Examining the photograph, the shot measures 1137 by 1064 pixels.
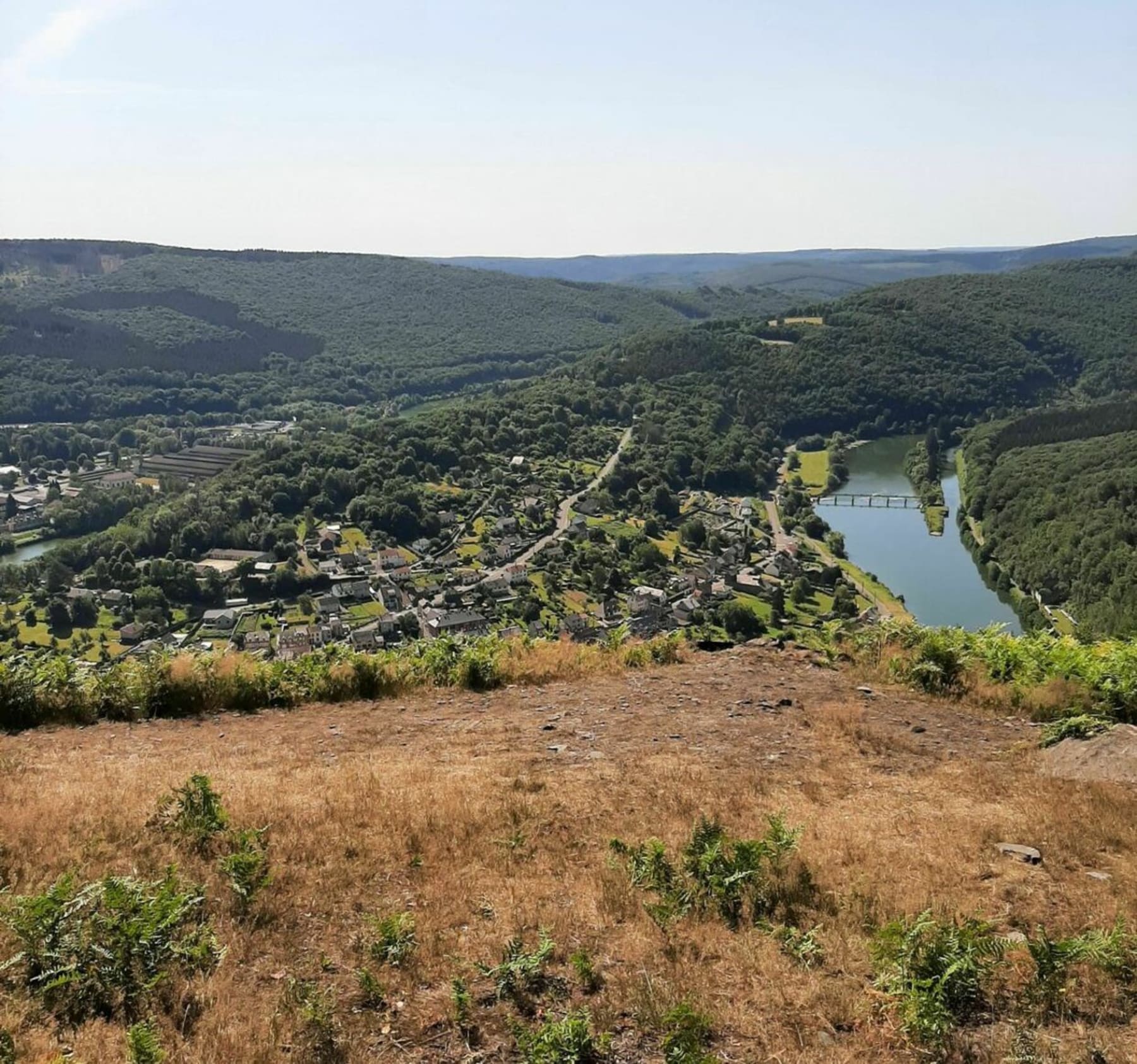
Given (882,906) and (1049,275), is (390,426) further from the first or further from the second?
(1049,275)

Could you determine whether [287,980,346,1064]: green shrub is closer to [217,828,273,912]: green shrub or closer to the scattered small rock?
[217,828,273,912]: green shrub

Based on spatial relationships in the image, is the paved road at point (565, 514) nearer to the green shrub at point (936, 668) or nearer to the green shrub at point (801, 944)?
the green shrub at point (936, 668)

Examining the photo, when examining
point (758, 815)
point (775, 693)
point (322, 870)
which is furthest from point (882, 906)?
point (775, 693)

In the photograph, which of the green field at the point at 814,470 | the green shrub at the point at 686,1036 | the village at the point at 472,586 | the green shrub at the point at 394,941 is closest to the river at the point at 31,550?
the village at the point at 472,586

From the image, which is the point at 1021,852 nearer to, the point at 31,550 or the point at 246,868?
the point at 246,868

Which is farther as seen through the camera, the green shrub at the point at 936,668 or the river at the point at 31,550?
the river at the point at 31,550

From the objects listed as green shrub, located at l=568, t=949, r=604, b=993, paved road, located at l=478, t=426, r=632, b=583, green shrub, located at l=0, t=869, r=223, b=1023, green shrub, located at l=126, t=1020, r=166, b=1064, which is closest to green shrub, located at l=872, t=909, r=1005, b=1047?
green shrub, located at l=568, t=949, r=604, b=993

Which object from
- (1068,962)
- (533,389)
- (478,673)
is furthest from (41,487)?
(1068,962)
